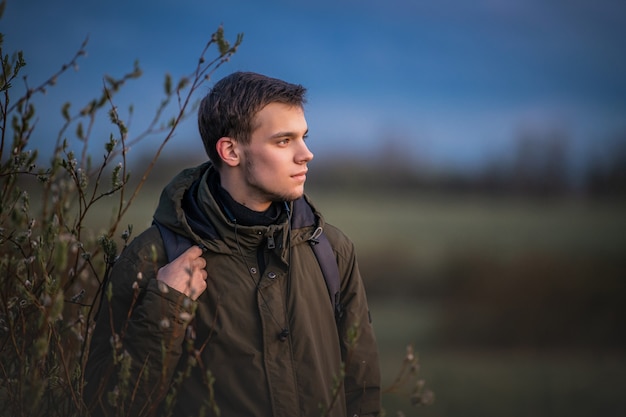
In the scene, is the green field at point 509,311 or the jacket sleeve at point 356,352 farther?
the green field at point 509,311

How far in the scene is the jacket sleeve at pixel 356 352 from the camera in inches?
120

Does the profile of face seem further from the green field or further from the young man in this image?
the green field

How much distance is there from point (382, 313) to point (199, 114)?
1753 centimetres

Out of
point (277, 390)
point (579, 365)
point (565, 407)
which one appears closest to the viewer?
point (277, 390)

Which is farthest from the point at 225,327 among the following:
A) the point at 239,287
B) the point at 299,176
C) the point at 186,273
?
the point at 299,176

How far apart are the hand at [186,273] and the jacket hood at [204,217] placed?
0.07 meters

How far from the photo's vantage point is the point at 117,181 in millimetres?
2734

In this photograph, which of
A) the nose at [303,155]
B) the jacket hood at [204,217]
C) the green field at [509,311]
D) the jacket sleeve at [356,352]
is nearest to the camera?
the jacket hood at [204,217]

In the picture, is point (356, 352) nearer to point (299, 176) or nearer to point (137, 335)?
point (299, 176)

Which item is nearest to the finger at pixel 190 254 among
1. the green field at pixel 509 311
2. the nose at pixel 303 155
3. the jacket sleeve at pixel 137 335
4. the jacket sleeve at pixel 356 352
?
the jacket sleeve at pixel 137 335

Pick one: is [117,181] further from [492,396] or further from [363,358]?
[492,396]

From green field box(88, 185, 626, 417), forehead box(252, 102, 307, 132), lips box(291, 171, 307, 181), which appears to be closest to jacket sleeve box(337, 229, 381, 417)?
lips box(291, 171, 307, 181)

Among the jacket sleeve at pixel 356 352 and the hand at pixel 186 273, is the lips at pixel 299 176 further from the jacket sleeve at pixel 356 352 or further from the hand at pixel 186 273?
A: the hand at pixel 186 273

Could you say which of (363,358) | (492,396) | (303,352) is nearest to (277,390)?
(303,352)
